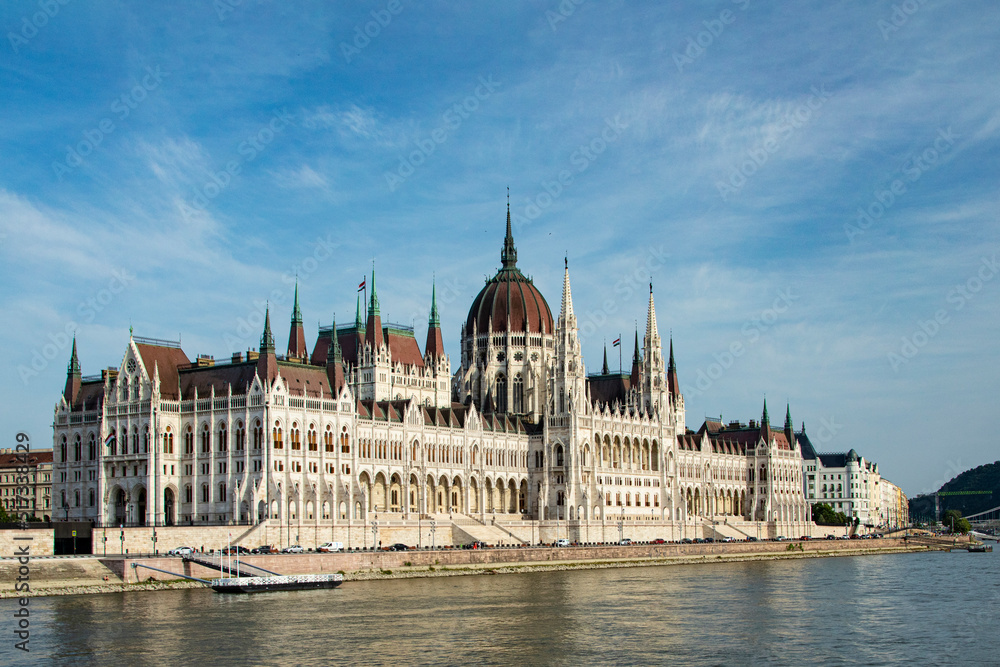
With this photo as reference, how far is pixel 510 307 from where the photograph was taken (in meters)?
175

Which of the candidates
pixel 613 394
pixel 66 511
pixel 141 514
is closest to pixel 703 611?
pixel 141 514

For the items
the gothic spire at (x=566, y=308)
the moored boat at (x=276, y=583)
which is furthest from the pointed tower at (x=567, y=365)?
the moored boat at (x=276, y=583)

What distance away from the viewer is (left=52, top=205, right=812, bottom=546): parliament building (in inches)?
4616

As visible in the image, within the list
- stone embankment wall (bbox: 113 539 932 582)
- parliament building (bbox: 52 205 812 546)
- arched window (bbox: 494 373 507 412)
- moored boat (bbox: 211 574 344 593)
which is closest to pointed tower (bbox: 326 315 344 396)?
parliament building (bbox: 52 205 812 546)

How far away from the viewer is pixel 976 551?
187 meters

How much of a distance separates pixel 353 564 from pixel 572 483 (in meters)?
53.1

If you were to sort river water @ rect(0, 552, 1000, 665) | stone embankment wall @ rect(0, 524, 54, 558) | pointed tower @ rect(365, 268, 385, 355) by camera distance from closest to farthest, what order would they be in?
river water @ rect(0, 552, 1000, 665) → stone embankment wall @ rect(0, 524, 54, 558) → pointed tower @ rect(365, 268, 385, 355)

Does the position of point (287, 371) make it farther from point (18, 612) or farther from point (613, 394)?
point (613, 394)

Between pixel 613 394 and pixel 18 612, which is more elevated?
pixel 613 394

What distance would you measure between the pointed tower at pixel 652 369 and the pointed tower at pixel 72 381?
76096 millimetres

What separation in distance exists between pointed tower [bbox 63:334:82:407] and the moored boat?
42409 millimetres

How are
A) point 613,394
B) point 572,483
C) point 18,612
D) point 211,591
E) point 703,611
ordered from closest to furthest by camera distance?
point 18,612
point 703,611
point 211,591
point 572,483
point 613,394

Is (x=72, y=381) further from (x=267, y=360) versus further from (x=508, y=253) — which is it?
(x=508, y=253)

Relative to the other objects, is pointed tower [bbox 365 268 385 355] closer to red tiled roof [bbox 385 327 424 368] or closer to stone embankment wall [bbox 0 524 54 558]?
red tiled roof [bbox 385 327 424 368]
